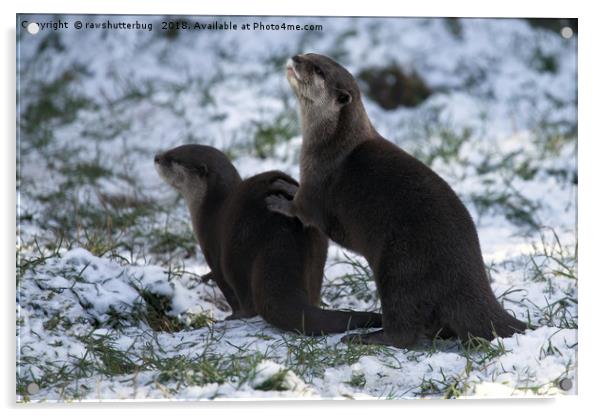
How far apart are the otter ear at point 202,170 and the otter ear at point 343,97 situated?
735 millimetres

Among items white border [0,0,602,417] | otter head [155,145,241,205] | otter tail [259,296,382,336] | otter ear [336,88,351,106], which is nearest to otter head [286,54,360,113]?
otter ear [336,88,351,106]

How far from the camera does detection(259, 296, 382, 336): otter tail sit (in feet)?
11.8

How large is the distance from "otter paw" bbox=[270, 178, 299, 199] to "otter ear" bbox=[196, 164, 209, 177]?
0.39 meters

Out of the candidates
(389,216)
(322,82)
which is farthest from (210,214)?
(389,216)

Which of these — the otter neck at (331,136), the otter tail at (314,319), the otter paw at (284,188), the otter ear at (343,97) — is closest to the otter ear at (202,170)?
the otter paw at (284,188)

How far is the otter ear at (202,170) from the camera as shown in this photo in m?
4.26

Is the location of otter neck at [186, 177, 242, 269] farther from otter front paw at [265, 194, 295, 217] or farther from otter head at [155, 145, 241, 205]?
otter front paw at [265, 194, 295, 217]

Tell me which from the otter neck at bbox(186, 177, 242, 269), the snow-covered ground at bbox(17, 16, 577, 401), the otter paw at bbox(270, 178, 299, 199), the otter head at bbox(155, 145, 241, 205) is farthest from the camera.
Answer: the otter head at bbox(155, 145, 241, 205)

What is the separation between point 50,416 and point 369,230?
126 cm

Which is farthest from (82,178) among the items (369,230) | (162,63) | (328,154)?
(369,230)

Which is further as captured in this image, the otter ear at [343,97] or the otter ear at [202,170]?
the otter ear at [202,170]

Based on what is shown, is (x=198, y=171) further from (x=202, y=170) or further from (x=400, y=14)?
(x=400, y=14)

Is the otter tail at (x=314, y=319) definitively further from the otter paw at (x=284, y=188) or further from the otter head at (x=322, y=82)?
the otter head at (x=322, y=82)

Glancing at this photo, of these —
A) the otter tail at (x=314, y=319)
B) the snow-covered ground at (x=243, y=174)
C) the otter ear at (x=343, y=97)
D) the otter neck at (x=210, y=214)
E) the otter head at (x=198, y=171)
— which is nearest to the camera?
the snow-covered ground at (x=243, y=174)
